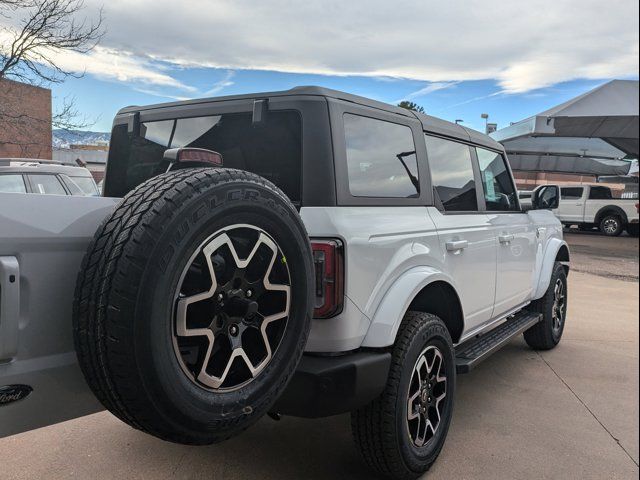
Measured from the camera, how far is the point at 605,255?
13867mm

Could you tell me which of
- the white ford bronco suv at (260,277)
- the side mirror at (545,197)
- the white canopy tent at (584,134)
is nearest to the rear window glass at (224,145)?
the white ford bronco suv at (260,277)

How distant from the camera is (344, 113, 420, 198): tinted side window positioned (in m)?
2.46

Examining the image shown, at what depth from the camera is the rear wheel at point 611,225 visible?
19.4 metres

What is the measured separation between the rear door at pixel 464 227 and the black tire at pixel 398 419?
504 mm

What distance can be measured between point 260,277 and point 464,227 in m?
1.71

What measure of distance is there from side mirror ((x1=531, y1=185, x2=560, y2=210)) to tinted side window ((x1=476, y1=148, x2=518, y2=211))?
0.87 feet

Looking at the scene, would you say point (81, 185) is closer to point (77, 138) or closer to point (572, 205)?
point (77, 138)

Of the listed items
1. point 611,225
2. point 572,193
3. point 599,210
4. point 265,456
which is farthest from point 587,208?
point 265,456

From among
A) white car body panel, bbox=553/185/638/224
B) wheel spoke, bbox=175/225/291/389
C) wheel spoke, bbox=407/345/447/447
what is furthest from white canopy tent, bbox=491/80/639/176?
white car body panel, bbox=553/185/638/224

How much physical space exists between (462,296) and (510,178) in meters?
1.80

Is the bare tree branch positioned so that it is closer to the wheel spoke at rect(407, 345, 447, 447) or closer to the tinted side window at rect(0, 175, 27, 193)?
the tinted side window at rect(0, 175, 27, 193)

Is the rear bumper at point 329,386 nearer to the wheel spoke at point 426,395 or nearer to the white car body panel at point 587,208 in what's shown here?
the wheel spoke at point 426,395

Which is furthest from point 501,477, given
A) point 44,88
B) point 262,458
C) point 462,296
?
point 44,88

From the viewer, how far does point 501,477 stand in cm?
273
